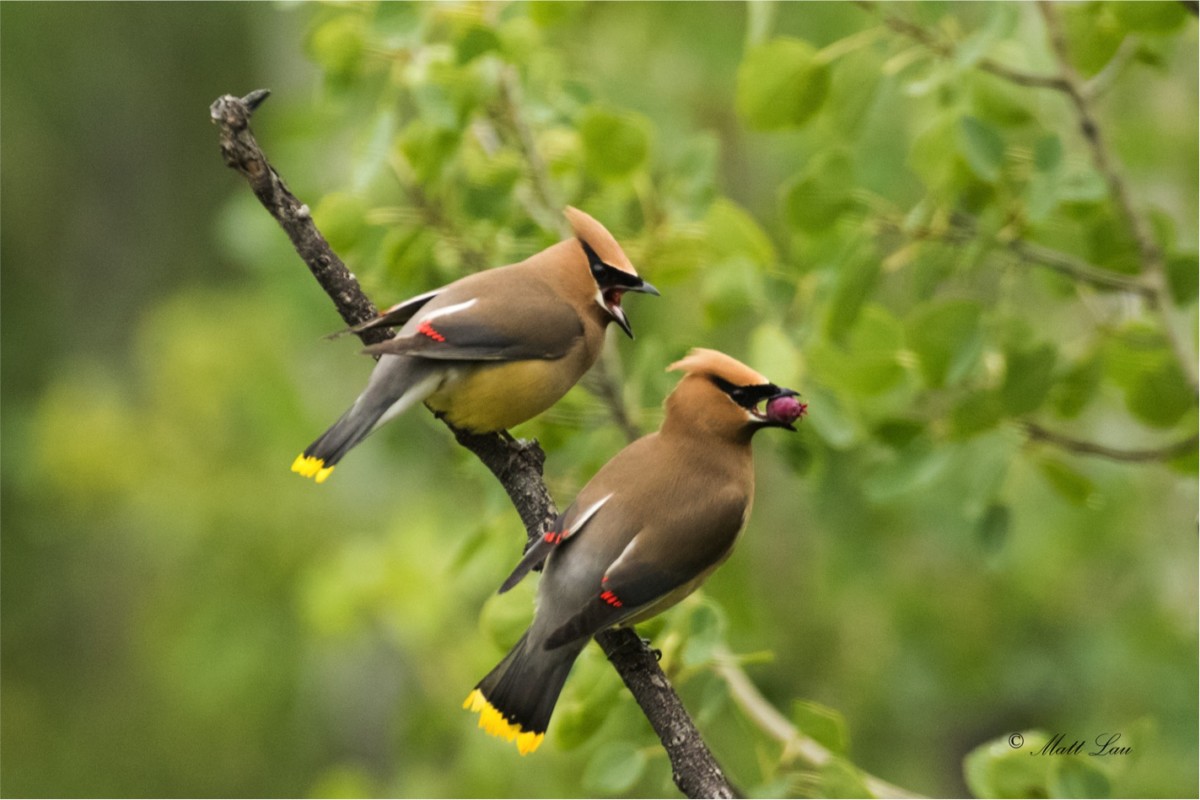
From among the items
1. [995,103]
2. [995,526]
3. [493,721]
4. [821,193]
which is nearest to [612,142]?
[821,193]

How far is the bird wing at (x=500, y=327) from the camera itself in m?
3.16

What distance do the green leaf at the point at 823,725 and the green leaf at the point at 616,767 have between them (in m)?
0.37

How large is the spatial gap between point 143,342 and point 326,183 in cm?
642

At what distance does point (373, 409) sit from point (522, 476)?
1.37 feet

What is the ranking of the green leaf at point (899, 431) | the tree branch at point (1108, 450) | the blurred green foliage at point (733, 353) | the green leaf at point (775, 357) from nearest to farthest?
the green leaf at point (775, 357) → the blurred green foliage at point (733, 353) → the tree branch at point (1108, 450) → the green leaf at point (899, 431)

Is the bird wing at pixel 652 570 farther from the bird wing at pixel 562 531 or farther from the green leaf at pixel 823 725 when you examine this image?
the green leaf at pixel 823 725

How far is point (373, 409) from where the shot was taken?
3086 mm

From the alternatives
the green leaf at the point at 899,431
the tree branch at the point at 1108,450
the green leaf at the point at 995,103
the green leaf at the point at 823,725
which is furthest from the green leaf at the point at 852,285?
the green leaf at the point at 823,725

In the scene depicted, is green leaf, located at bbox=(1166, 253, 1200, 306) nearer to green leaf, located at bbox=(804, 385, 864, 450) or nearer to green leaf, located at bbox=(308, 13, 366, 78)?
green leaf, located at bbox=(804, 385, 864, 450)

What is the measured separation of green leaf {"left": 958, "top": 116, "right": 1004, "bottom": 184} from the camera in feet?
11.7

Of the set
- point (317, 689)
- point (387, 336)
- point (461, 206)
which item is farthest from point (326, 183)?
point (317, 689)

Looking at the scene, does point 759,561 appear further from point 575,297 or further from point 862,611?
point 575,297

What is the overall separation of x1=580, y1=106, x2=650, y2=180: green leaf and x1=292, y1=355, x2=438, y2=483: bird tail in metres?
0.87

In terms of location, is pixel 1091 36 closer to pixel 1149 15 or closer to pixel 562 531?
pixel 1149 15
